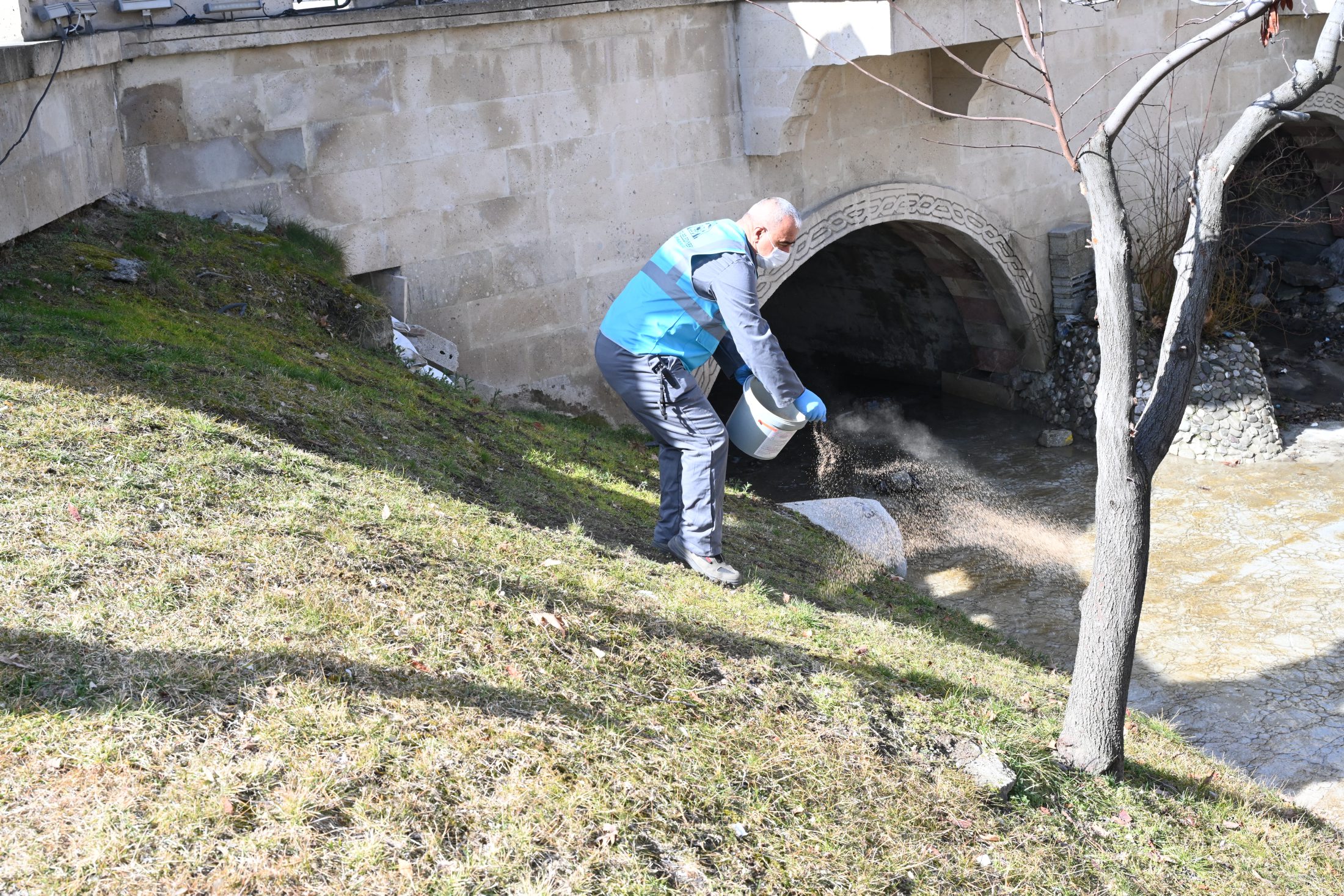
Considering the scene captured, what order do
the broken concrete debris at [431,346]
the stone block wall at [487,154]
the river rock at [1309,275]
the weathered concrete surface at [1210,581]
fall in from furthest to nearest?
1. the river rock at [1309,275]
2. the broken concrete debris at [431,346]
3. the stone block wall at [487,154]
4. the weathered concrete surface at [1210,581]

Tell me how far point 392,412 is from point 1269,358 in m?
10.8

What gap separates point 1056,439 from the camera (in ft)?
37.6

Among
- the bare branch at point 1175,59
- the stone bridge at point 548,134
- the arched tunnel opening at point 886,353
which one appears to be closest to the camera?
the bare branch at point 1175,59

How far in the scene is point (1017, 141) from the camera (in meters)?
11.2

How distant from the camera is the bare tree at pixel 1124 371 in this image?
12.2 feet

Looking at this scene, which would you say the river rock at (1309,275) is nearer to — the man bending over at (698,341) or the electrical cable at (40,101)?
the man bending over at (698,341)

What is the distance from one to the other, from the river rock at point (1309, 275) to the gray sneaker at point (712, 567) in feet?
41.2

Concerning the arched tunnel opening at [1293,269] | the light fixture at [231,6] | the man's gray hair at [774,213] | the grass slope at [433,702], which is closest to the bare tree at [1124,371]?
the grass slope at [433,702]

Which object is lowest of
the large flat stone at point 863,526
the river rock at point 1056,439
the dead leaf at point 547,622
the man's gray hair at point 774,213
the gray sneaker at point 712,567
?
the river rock at point 1056,439

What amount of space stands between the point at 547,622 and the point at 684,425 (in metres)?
1.25

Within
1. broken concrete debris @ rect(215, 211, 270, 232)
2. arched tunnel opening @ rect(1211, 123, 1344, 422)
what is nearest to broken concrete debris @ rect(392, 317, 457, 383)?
broken concrete debris @ rect(215, 211, 270, 232)

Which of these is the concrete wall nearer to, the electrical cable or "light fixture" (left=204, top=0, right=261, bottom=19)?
the electrical cable

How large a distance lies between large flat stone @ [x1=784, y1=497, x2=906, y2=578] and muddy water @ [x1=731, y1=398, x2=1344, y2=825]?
29.4 inches

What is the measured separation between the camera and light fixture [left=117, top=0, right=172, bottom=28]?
6.84 meters
